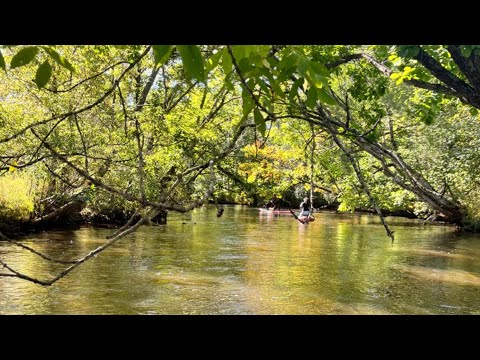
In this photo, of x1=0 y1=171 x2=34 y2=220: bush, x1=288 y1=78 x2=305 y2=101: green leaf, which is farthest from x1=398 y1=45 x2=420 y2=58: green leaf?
x1=0 y1=171 x2=34 y2=220: bush

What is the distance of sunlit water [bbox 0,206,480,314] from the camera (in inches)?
282

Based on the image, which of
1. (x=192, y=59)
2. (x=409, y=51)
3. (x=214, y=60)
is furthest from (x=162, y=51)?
(x=409, y=51)

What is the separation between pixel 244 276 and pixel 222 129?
15.5 feet

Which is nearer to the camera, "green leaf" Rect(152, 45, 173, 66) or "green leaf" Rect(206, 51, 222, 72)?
"green leaf" Rect(152, 45, 173, 66)

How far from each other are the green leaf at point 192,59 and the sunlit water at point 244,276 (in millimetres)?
3562

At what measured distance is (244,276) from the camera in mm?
9195

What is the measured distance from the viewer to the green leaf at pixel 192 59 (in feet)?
2.46

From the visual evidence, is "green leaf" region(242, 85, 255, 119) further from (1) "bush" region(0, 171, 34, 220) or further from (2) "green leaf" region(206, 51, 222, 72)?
(1) "bush" region(0, 171, 34, 220)

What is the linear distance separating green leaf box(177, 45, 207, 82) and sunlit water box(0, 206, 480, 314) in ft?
11.7

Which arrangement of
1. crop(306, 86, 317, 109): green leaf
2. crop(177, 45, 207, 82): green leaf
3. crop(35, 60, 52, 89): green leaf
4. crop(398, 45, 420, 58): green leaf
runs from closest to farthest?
1. crop(177, 45, 207, 82): green leaf
2. crop(35, 60, 52, 89): green leaf
3. crop(306, 86, 317, 109): green leaf
4. crop(398, 45, 420, 58): green leaf

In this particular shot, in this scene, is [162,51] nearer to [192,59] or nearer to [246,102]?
[192,59]
